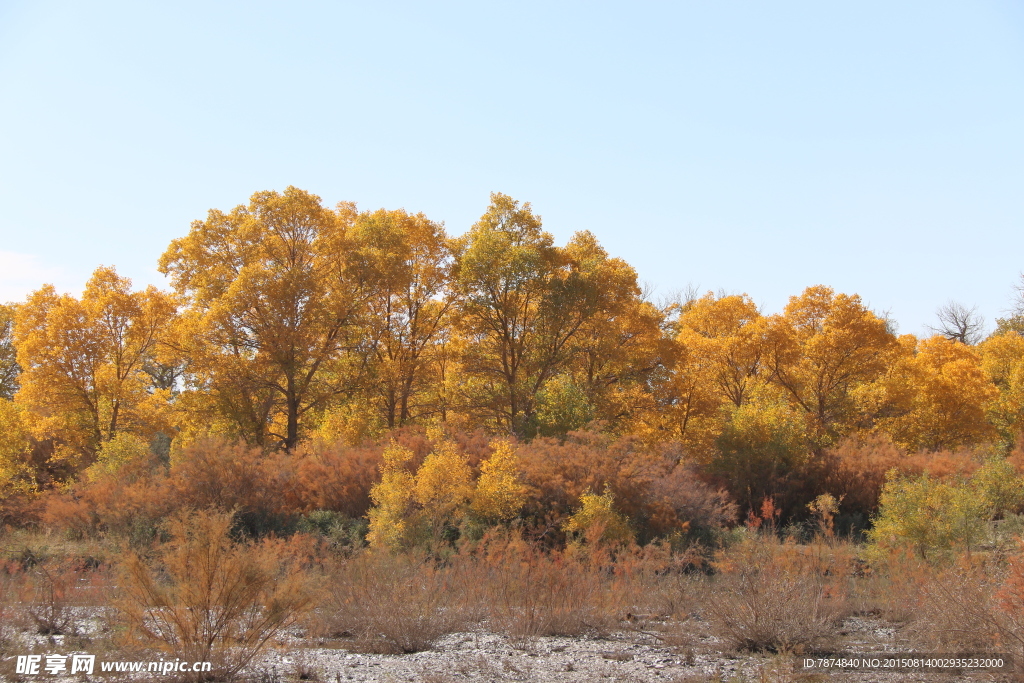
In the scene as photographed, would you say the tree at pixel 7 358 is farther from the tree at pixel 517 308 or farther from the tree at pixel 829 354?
the tree at pixel 829 354

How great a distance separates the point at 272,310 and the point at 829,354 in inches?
915

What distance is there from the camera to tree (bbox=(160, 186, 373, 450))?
28.0 m

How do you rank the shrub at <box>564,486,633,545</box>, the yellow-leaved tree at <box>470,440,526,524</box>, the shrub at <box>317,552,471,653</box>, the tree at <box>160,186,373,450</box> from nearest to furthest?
the shrub at <box>317,552,471,653</box> → the shrub at <box>564,486,633,545</box> → the yellow-leaved tree at <box>470,440,526,524</box> → the tree at <box>160,186,373,450</box>

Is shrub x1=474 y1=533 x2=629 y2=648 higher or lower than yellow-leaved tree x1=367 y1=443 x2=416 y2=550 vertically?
lower

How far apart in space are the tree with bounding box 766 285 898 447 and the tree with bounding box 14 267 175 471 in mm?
26090

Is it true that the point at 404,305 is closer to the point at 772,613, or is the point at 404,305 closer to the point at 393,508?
the point at 393,508

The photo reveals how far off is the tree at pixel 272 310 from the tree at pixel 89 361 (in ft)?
8.03

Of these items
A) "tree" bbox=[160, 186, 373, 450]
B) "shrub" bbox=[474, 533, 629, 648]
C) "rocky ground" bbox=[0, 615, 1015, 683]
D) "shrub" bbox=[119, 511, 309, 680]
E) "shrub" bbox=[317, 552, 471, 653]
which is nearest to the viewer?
"shrub" bbox=[119, 511, 309, 680]

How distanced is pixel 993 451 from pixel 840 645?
2551 cm

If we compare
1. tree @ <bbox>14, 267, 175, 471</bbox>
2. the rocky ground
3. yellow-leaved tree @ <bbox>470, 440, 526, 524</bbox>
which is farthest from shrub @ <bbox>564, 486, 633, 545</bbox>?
tree @ <bbox>14, 267, 175, 471</bbox>

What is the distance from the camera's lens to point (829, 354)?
3372cm

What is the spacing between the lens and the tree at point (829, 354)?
33562 mm

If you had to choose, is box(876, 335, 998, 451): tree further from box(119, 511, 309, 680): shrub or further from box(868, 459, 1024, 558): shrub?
box(119, 511, 309, 680): shrub

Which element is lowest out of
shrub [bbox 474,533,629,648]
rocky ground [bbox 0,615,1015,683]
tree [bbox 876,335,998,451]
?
rocky ground [bbox 0,615,1015,683]
